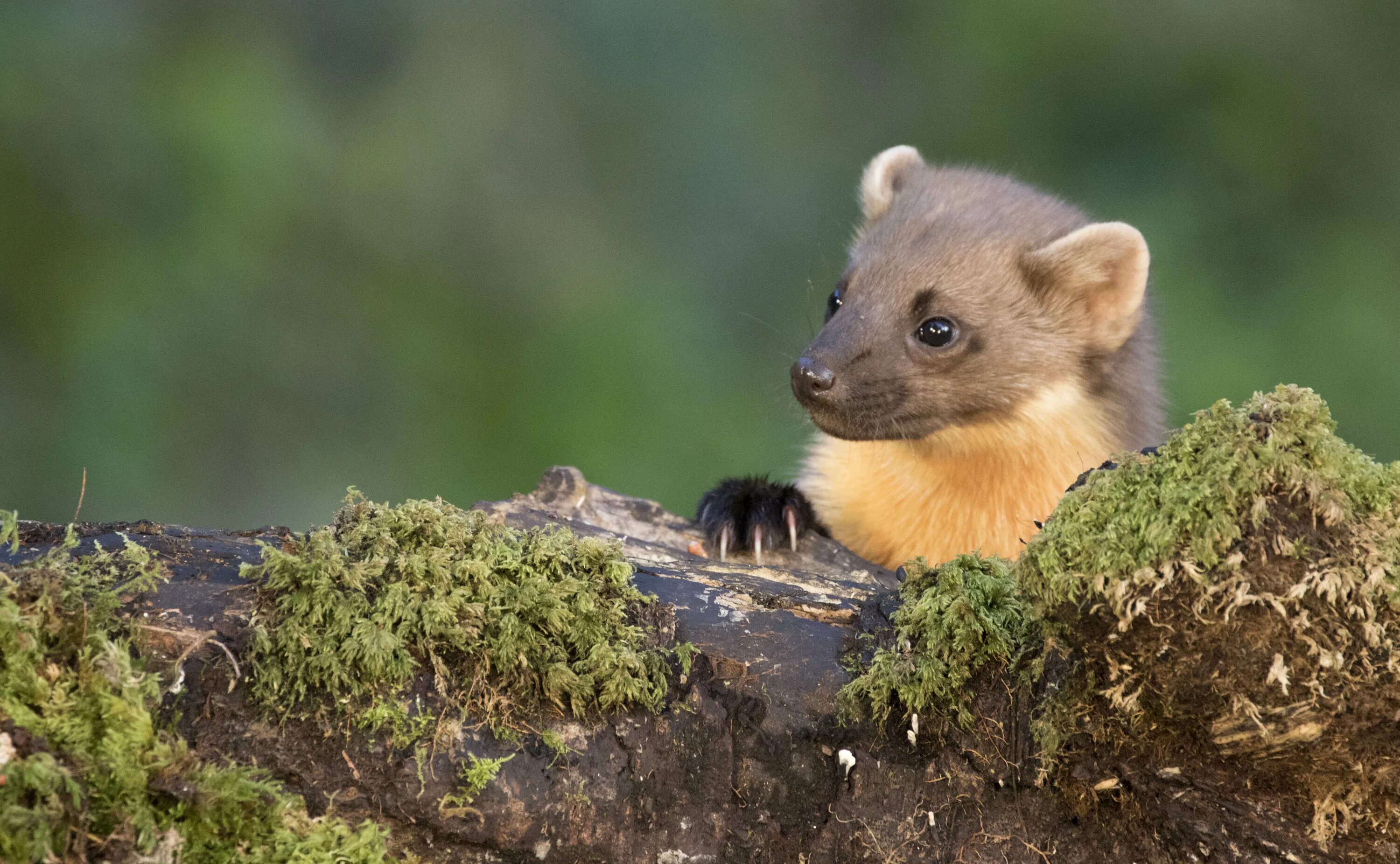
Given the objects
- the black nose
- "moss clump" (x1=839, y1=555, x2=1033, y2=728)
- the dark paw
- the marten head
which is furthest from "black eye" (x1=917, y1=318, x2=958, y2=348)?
"moss clump" (x1=839, y1=555, x2=1033, y2=728)

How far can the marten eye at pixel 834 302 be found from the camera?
3.90 m

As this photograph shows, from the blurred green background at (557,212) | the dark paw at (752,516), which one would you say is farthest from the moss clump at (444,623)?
the blurred green background at (557,212)

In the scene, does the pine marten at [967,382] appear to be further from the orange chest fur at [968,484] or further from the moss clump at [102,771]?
the moss clump at [102,771]

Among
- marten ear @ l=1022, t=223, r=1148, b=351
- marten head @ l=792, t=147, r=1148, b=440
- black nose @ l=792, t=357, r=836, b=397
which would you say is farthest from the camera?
marten ear @ l=1022, t=223, r=1148, b=351

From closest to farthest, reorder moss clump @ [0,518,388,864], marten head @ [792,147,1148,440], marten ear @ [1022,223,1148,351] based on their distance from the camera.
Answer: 1. moss clump @ [0,518,388,864]
2. marten head @ [792,147,1148,440]
3. marten ear @ [1022,223,1148,351]

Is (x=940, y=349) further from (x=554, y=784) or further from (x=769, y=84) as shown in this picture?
(x=769, y=84)

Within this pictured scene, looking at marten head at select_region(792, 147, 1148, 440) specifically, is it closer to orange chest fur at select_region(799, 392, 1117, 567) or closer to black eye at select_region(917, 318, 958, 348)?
black eye at select_region(917, 318, 958, 348)

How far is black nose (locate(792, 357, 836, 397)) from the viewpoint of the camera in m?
3.36

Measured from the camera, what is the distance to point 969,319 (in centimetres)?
372

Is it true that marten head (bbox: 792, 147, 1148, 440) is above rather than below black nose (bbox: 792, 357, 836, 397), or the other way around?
above

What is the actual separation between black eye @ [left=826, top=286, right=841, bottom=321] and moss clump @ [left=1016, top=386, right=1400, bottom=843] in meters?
2.41

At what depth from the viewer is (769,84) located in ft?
24.7

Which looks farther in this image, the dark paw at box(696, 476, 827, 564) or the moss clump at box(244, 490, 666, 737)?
the dark paw at box(696, 476, 827, 564)

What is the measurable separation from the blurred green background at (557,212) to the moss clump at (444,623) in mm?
3209
